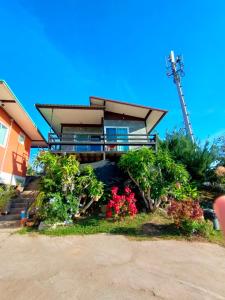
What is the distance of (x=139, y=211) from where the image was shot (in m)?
9.38

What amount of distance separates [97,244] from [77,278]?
2168mm

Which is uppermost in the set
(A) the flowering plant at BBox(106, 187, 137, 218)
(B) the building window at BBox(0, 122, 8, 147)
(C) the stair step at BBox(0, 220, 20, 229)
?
(B) the building window at BBox(0, 122, 8, 147)

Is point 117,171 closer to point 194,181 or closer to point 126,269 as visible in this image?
point 194,181

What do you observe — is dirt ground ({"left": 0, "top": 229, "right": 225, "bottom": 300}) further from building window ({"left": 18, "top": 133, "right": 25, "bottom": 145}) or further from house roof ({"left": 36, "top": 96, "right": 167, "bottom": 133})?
building window ({"left": 18, "top": 133, "right": 25, "bottom": 145})

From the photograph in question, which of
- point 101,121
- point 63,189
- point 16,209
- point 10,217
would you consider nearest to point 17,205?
point 16,209

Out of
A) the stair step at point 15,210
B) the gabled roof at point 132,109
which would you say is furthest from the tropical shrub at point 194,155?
the stair step at point 15,210

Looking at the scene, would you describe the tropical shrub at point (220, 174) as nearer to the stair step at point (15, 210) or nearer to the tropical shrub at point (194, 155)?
the tropical shrub at point (194, 155)

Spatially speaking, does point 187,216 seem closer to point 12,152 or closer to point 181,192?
point 181,192

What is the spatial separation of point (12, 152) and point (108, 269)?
1133cm

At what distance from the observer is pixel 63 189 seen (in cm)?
836

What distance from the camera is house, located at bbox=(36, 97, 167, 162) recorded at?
13.2 m

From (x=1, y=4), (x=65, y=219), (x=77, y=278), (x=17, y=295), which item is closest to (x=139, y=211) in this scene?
(x=65, y=219)

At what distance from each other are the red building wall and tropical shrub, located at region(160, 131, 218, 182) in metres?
10.6

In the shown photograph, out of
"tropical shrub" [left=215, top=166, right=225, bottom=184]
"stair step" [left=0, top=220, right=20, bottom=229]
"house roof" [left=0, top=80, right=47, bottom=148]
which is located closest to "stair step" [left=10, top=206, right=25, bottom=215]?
"stair step" [left=0, top=220, right=20, bottom=229]
